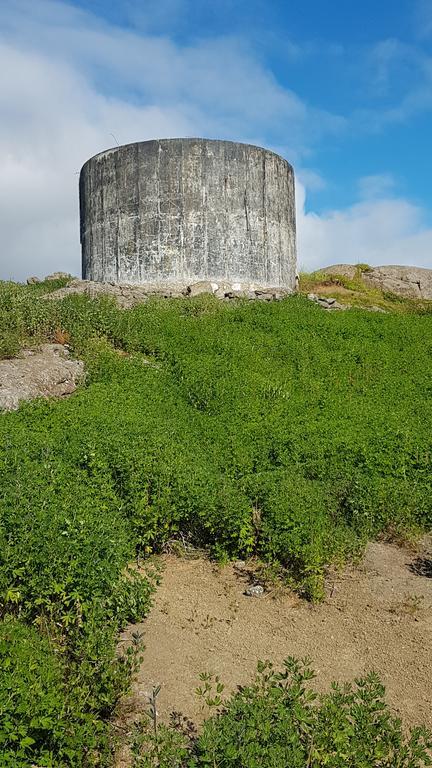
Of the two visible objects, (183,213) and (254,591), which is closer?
(254,591)

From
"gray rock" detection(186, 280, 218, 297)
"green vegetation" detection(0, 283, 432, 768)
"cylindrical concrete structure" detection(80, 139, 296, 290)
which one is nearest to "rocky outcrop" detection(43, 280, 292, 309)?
"gray rock" detection(186, 280, 218, 297)

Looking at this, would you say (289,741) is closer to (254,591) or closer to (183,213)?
(254,591)

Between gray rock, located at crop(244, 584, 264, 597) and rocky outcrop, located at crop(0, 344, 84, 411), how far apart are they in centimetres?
421

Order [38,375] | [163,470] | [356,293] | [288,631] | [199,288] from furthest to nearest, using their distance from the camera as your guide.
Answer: [356,293]
[199,288]
[38,375]
[163,470]
[288,631]

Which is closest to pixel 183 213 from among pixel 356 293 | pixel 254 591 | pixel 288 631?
pixel 356 293

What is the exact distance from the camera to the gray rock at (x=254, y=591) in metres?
A: 5.30

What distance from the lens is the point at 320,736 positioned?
3143 mm

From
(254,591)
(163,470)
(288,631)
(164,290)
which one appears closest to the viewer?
(288,631)

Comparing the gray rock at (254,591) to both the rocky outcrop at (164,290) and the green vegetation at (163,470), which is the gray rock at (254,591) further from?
the rocky outcrop at (164,290)

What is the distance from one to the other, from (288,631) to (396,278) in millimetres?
19750

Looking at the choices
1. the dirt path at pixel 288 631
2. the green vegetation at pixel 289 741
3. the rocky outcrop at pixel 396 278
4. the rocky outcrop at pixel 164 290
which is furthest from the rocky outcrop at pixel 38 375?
the rocky outcrop at pixel 396 278

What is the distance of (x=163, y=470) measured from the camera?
602cm

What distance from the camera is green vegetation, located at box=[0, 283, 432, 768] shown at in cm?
371

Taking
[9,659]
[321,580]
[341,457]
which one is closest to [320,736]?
[9,659]
